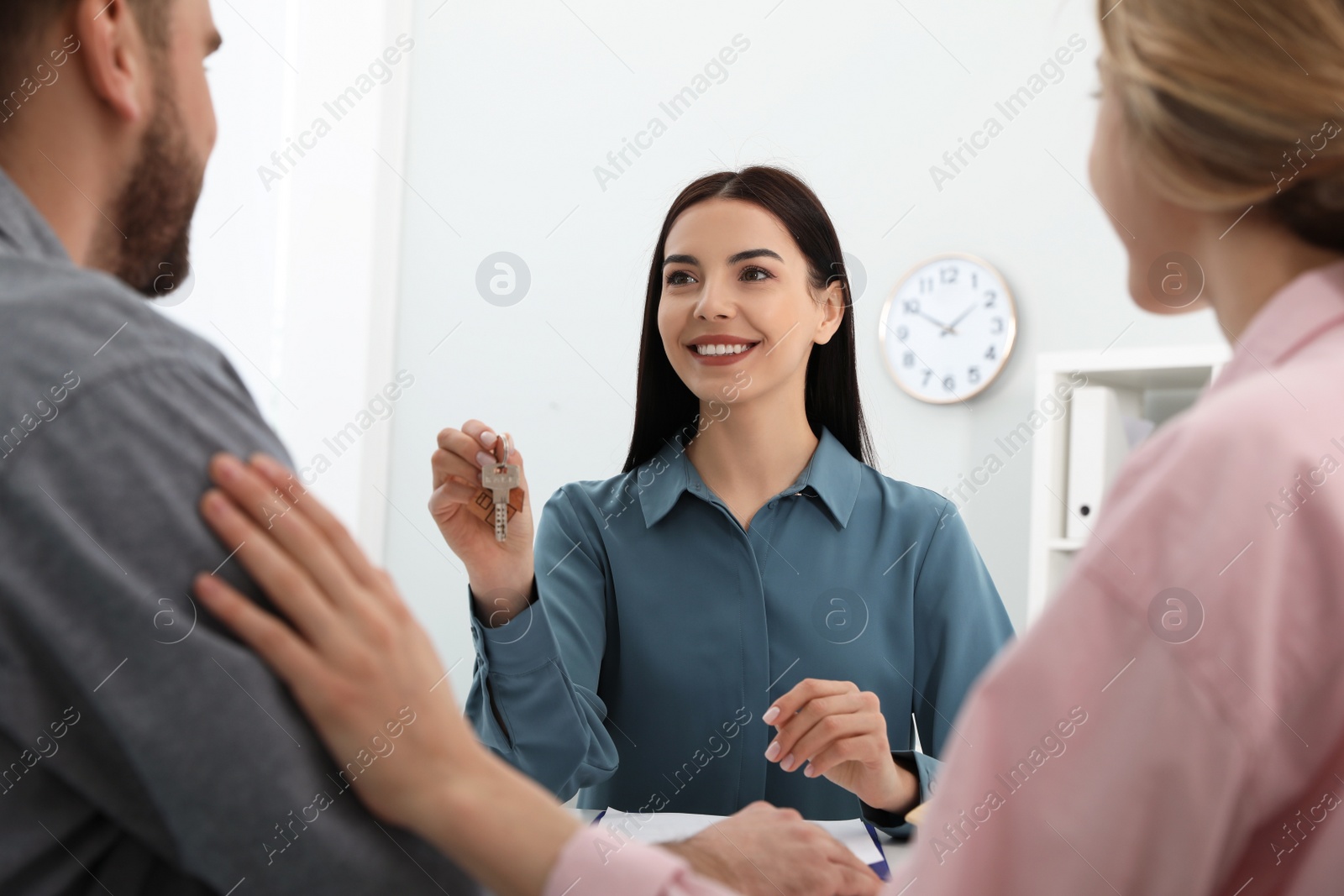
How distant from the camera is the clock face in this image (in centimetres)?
342

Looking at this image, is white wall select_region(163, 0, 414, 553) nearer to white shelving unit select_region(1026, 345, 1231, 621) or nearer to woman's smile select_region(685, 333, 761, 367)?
woman's smile select_region(685, 333, 761, 367)

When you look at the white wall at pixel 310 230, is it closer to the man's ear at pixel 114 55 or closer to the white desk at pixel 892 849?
the white desk at pixel 892 849

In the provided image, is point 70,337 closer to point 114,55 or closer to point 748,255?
point 114,55

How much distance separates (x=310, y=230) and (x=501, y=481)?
292 cm

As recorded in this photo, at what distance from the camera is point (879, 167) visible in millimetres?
3688

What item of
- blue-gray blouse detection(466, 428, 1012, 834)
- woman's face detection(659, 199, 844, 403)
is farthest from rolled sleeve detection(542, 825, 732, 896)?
woman's face detection(659, 199, 844, 403)

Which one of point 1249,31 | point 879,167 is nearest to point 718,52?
point 879,167

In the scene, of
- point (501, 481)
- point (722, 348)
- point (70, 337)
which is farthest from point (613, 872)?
point (722, 348)

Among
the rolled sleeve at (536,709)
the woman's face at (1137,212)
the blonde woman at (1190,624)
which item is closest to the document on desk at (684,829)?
the rolled sleeve at (536,709)

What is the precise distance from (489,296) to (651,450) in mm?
2198

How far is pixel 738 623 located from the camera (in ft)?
6.21

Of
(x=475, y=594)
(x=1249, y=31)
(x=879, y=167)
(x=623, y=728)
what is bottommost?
(x=623, y=728)

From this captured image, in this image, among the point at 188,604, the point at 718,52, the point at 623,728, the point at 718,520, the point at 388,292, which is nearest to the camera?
the point at 188,604

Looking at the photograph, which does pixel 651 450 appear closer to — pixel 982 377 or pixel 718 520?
pixel 718 520
